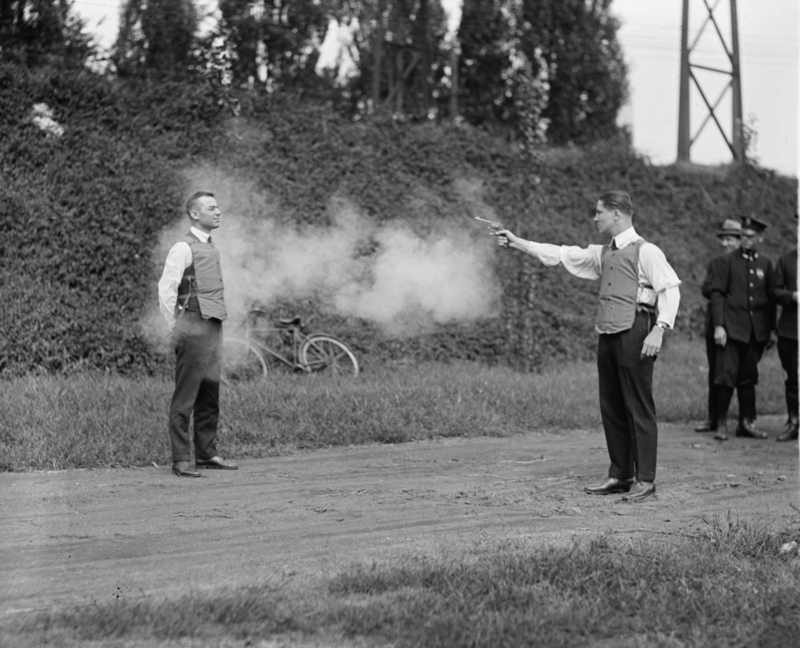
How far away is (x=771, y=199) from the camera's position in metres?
20.3

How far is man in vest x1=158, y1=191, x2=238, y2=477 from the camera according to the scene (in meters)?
8.08

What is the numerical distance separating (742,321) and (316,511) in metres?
6.58

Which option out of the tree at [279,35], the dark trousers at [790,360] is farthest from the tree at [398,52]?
the dark trousers at [790,360]

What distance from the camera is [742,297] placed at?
37.7 ft

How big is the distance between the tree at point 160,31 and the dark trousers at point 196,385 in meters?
11.6

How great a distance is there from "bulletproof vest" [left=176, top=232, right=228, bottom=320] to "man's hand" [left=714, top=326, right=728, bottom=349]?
5745 mm

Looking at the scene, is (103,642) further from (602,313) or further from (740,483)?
(740,483)

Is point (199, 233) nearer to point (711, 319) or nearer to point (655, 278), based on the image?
point (655, 278)

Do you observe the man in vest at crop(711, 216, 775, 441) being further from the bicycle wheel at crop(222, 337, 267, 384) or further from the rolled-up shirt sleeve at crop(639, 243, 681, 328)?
the bicycle wheel at crop(222, 337, 267, 384)

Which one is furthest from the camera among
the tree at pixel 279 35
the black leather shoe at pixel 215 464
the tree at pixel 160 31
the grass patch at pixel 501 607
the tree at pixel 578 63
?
the tree at pixel 578 63

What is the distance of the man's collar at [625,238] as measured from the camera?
752 cm

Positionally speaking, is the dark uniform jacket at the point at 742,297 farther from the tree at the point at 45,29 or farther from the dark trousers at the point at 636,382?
the tree at the point at 45,29

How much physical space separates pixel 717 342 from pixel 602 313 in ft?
14.3

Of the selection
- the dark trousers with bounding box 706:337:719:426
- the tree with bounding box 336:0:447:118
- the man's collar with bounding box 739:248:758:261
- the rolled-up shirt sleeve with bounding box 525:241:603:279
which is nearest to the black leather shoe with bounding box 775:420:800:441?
the dark trousers with bounding box 706:337:719:426
